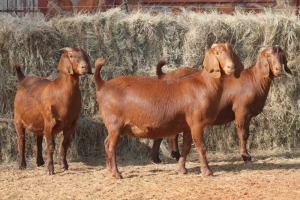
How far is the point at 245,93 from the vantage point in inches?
440

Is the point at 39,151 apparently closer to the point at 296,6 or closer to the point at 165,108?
the point at 165,108

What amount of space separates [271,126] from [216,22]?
7.33 ft

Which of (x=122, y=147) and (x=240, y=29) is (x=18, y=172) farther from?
(x=240, y=29)

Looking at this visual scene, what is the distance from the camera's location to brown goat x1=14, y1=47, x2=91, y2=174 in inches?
402

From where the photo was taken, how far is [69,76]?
1030 centimetres

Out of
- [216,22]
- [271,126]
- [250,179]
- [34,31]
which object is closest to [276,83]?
[271,126]

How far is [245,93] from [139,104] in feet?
7.53

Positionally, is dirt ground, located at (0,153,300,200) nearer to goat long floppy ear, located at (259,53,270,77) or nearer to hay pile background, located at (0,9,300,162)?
hay pile background, located at (0,9,300,162)

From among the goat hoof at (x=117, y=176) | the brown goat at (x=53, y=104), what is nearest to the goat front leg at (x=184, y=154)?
the goat hoof at (x=117, y=176)

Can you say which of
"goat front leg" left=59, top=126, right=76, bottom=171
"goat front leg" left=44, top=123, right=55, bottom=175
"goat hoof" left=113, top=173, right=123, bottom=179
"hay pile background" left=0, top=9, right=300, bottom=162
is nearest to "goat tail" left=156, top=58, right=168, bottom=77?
"hay pile background" left=0, top=9, right=300, bottom=162

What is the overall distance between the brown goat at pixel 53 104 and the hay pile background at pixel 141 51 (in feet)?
2.61

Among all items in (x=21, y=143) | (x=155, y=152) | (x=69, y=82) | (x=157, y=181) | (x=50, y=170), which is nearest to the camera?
(x=157, y=181)

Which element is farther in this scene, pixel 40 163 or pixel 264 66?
pixel 264 66

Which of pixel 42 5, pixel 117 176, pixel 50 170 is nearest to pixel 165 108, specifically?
pixel 117 176
